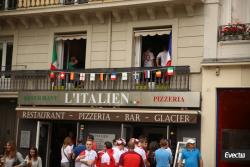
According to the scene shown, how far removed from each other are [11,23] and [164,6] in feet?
22.6

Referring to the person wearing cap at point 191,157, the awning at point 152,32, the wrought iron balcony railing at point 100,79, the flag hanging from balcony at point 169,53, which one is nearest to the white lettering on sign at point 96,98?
the wrought iron balcony railing at point 100,79

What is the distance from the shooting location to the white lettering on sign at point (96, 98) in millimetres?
17719

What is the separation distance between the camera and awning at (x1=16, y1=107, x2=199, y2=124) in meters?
16.4

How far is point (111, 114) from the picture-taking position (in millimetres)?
17609

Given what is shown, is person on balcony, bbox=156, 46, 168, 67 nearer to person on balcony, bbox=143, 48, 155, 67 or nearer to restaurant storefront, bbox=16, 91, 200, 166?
person on balcony, bbox=143, 48, 155, 67

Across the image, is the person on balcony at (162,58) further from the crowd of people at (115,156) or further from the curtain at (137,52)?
the crowd of people at (115,156)

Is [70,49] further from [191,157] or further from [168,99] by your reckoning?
[191,157]

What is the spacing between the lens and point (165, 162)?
14.1 metres

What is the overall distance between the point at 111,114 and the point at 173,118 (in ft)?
7.76

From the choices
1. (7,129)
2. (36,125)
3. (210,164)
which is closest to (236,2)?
(210,164)

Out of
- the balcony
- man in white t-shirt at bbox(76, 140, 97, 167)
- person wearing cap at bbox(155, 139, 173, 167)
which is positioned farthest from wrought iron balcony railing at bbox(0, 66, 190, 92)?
man in white t-shirt at bbox(76, 140, 97, 167)

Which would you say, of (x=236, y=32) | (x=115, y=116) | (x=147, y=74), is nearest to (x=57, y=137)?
(x=115, y=116)

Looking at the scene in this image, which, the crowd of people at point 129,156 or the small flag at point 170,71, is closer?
the crowd of people at point 129,156

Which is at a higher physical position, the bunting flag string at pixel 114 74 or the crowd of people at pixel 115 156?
the bunting flag string at pixel 114 74
